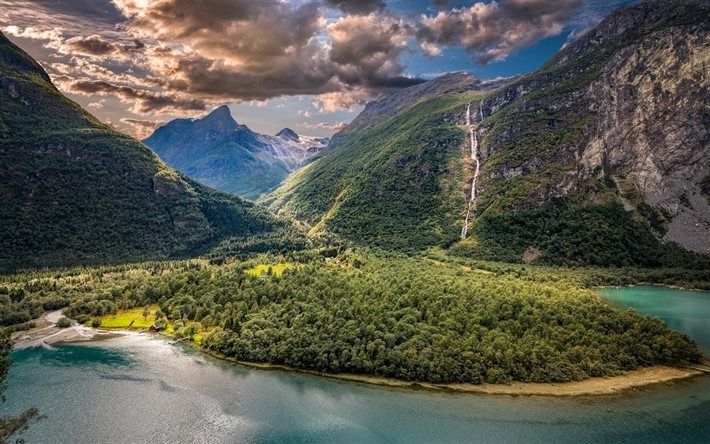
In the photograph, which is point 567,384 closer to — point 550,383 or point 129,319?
point 550,383

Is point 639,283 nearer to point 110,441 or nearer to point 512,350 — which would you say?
point 512,350

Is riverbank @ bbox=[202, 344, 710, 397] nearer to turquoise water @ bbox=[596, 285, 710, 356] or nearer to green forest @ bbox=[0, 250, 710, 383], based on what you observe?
green forest @ bbox=[0, 250, 710, 383]

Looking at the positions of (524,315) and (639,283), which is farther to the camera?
(639,283)

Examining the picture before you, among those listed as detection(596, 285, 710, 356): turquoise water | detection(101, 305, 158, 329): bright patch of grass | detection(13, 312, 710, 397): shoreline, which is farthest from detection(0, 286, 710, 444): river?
detection(596, 285, 710, 356): turquoise water

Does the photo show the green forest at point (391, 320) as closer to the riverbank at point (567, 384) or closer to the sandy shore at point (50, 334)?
the riverbank at point (567, 384)

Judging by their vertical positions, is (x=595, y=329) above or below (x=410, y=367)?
above

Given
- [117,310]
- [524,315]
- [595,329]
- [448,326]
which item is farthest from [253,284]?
[595,329]

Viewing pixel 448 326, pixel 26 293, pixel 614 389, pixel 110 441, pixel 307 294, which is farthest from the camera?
pixel 26 293

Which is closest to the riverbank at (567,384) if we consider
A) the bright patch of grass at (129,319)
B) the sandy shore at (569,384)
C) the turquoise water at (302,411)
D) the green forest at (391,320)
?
the sandy shore at (569,384)
